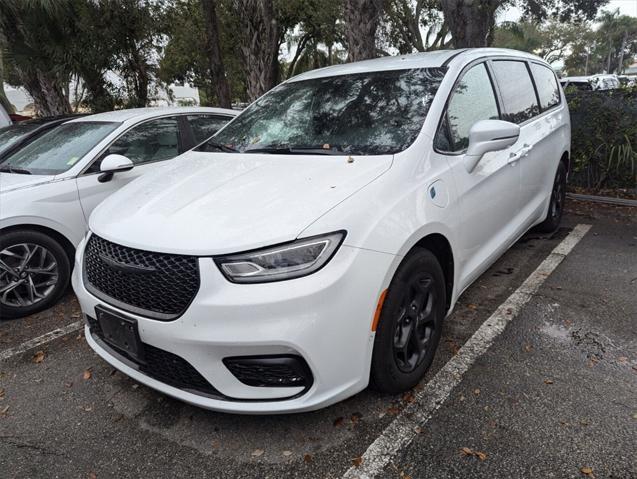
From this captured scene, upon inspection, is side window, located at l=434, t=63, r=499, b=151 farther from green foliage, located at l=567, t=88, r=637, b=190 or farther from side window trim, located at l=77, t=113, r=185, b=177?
green foliage, located at l=567, t=88, r=637, b=190

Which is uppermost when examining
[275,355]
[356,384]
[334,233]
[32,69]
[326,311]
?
[32,69]

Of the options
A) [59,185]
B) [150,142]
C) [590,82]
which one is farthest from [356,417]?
[590,82]

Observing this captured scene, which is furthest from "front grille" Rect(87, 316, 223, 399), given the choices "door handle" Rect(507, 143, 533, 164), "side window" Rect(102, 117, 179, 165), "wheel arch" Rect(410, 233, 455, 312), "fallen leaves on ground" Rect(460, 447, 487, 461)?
"side window" Rect(102, 117, 179, 165)

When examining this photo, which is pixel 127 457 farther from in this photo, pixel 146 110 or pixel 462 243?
pixel 146 110

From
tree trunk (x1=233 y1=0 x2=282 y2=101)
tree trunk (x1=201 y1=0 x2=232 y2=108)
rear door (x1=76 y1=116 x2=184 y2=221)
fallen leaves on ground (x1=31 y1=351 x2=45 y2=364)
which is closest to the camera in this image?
fallen leaves on ground (x1=31 y1=351 x2=45 y2=364)

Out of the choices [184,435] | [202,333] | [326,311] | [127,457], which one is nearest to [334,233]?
[326,311]

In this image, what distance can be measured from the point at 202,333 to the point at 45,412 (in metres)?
Answer: 1.34

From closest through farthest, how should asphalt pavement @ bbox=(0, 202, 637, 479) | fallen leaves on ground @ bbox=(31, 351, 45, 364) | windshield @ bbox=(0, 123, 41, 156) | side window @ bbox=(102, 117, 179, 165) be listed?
1. asphalt pavement @ bbox=(0, 202, 637, 479)
2. fallen leaves on ground @ bbox=(31, 351, 45, 364)
3. side window @ bbox=(102, 117, 179, 165)
4. windshield @ bbox=(0, 123, 41, 156)

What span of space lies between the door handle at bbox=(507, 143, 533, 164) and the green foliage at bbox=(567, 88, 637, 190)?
3.28 metres

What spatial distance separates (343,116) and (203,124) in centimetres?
247

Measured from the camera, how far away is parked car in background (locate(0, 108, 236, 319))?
367cm

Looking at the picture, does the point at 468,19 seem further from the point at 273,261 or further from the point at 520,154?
the point at 273,261

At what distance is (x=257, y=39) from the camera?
819 centimetres

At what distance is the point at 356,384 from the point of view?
6.98 feet
